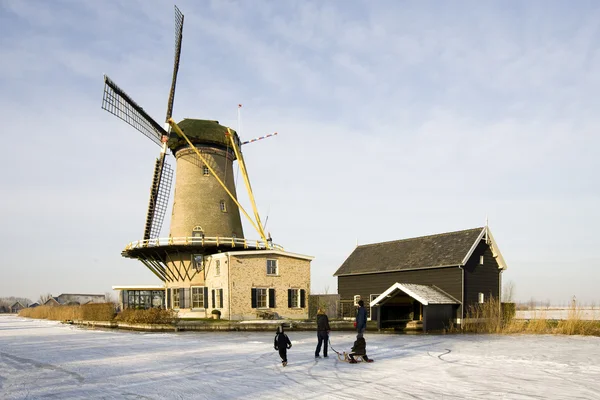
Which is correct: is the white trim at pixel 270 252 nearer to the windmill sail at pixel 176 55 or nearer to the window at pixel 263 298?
the window at pixel 263 298

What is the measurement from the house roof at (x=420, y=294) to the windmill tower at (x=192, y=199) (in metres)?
10.3

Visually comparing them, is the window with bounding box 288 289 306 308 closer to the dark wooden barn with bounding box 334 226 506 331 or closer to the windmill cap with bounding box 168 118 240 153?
the dark wooden barn with bounding box 334 226 506 331

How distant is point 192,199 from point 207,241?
3961 millimetres

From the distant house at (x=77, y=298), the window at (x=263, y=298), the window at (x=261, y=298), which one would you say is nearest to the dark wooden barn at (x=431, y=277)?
the window at (x=263, y=298)

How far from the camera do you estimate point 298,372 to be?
12.4m

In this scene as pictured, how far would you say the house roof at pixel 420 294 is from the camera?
2691 centimetres

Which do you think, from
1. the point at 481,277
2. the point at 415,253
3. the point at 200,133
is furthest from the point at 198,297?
the point at 481,277

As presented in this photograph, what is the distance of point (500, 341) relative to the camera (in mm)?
21438

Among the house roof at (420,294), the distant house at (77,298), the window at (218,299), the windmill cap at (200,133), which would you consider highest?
the windmill cap at (200,133)

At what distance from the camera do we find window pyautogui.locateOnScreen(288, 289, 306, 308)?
3438 cm

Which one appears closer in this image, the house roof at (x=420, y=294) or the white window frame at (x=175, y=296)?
the house roof at (x=420, y=294)

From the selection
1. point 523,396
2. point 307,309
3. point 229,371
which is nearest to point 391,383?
point 523,396

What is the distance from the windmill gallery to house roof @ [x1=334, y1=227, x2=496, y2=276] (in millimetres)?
283

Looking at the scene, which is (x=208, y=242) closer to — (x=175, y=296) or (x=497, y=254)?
(x=175, y=296)
